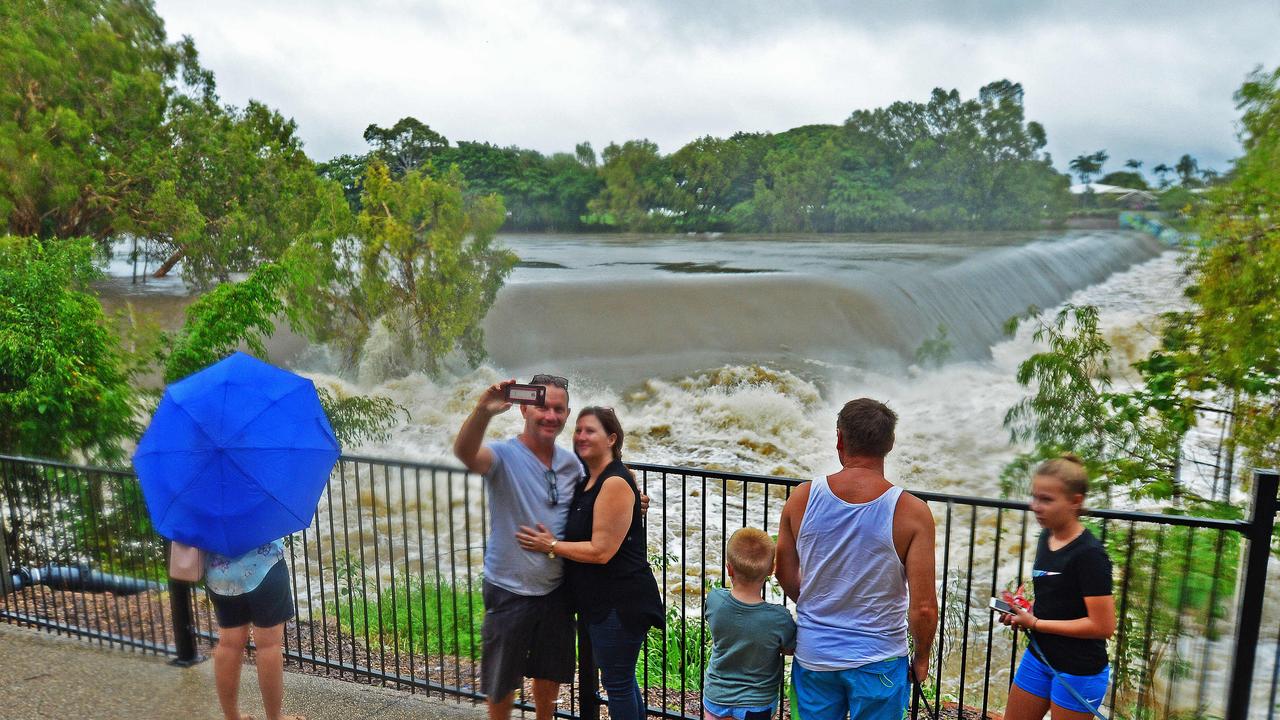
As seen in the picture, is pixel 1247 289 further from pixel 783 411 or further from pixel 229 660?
pixel 783 411

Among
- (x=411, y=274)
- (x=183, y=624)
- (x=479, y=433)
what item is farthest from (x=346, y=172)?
(x=479, y=433)

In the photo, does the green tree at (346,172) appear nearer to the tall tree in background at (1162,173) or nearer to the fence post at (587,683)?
the fence post at (587,683)

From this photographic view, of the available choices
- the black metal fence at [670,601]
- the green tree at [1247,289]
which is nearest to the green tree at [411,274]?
the black metal fence at [670,601]

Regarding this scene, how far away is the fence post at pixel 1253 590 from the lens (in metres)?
3.15

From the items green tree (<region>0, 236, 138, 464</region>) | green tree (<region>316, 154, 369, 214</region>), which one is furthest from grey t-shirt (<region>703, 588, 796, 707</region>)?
green tree (<region>316, 154, 369, 214</region>)

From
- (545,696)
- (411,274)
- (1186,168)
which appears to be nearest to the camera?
(545,696)

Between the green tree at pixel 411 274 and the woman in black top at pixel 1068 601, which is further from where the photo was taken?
the green tree at pixel 411 274

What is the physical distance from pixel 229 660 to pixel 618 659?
1536mm

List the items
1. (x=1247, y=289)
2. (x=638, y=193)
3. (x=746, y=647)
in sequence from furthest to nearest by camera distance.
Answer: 1. (x=638, y=193)
2. (x=1247, y=289)
3. (x=746, y=647)

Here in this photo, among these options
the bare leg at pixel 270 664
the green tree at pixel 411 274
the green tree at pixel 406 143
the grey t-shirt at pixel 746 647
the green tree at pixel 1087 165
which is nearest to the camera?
the grey t-shirt at pixel 746 647

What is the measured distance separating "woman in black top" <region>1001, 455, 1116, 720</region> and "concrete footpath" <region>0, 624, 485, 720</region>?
7.84 feet

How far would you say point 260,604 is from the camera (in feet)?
11.4

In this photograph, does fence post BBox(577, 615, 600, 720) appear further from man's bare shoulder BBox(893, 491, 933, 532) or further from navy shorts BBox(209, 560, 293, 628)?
man's bare shoulder BBox(893, 491, 933, 532)

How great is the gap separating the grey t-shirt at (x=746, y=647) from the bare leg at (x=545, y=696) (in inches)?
27.7
